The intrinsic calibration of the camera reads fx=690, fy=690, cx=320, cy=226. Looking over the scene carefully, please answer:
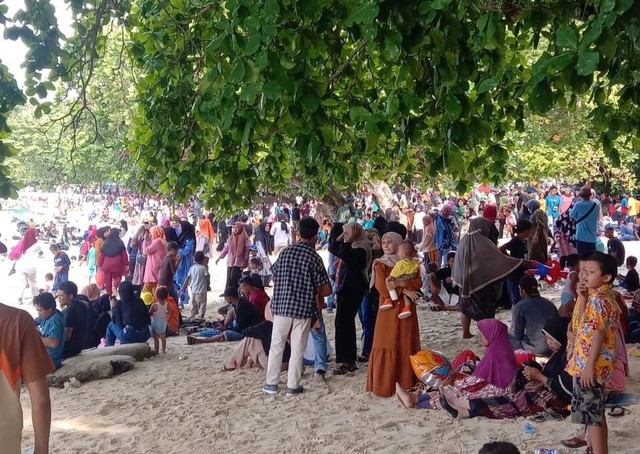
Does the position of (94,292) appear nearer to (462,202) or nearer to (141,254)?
(141,254)

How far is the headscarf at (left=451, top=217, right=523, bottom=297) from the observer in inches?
311

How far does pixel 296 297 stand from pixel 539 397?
2372 mm

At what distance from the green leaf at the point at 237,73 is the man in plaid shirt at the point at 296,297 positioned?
3.00m

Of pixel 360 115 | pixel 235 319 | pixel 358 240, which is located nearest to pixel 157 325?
pixel 235 319

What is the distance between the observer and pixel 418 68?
14.9ft

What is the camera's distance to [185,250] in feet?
45.1

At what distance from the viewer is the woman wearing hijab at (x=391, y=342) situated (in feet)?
21.4

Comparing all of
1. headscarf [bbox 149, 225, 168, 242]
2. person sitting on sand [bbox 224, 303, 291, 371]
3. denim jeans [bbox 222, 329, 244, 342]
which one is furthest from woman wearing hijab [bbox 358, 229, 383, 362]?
headscarf [bbox 149, 225, 168, 242]

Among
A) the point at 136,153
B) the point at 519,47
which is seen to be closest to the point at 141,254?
the point at 136,153

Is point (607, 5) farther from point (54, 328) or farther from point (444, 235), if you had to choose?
point (444, 235)

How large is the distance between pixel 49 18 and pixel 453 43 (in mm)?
2895

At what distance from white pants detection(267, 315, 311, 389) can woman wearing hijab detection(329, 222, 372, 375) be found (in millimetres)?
814

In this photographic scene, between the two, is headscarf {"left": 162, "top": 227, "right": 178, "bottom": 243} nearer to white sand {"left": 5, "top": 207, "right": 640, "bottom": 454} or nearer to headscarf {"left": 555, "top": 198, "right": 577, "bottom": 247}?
white sand {"left": 5, "top": 207, "right": 640, "bottom": 454}

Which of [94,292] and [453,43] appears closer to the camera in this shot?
[453,43]
